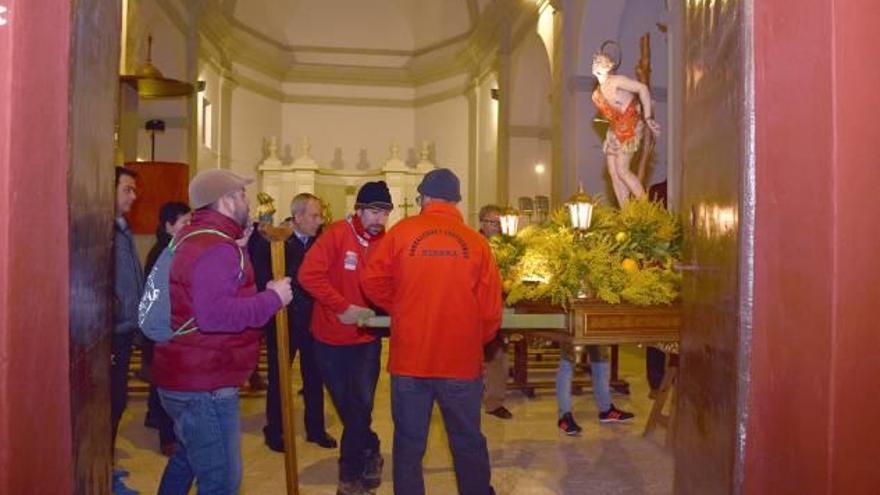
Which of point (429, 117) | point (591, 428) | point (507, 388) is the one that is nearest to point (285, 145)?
point (429, 117)

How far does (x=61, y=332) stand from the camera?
89.0 inches

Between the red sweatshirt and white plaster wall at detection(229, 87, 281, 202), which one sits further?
white plaster wall at detection(229, 87, 281, 202)

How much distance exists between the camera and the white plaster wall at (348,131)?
25750 millimetres

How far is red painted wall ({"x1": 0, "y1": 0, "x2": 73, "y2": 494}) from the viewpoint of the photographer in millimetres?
2031

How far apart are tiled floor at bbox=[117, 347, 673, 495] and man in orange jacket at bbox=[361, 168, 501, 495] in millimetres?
1129

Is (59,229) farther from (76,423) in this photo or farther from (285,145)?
(285,145)

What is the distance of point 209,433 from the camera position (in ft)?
11.1

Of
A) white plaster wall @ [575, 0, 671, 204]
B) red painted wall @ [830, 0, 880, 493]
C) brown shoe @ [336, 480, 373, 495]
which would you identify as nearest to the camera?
red painted wall @ [830, 0, 880, 493]

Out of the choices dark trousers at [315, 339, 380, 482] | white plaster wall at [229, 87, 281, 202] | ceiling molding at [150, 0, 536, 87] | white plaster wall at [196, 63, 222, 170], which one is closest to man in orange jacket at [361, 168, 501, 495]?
dark trousers at [315, 339, 380, 482]

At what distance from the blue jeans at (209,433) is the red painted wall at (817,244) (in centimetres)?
207

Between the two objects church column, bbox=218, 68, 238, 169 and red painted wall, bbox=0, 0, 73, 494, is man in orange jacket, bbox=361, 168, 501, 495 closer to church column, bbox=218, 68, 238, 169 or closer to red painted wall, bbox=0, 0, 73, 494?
red painted wall, bbox=0, 0, 73, 494

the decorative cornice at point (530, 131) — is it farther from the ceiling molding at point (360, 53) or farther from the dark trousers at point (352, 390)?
the dark trousers at point (352, 390)

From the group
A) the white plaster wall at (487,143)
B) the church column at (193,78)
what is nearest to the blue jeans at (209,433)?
the church column at (193,78)

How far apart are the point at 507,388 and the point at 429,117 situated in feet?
59.4
